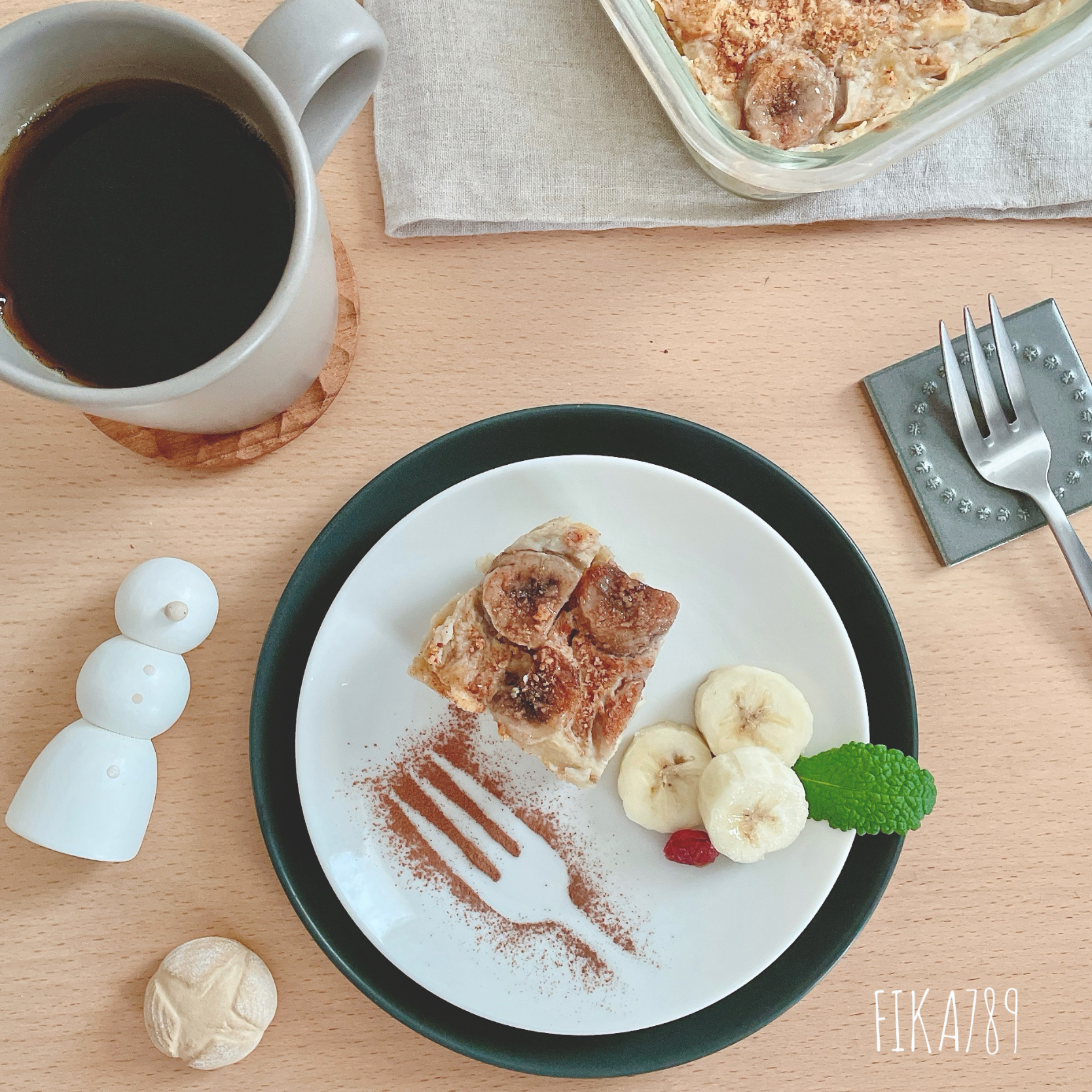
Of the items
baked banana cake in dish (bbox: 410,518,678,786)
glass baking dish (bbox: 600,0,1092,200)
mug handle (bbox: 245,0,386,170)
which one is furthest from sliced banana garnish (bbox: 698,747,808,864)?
mug handle (bbox: 245,0,386,170)

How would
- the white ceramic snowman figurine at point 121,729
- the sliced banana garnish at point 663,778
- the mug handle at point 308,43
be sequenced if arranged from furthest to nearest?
1. the sliced banana garnish at point 663,778
2. the white ceramic snowman figurine at point 121,729
3. the mug handle at point 308,43

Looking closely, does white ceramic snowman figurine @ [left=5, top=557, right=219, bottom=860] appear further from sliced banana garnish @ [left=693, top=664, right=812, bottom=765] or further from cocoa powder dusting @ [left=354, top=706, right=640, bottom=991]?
sliced banana garnish @ [left=693, top=664, right=812, bottom=765]

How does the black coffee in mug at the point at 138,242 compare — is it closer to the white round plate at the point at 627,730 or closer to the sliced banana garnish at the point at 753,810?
the white round plate at the point at 627,730

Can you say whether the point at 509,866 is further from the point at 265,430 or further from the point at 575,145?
the point at 575,145

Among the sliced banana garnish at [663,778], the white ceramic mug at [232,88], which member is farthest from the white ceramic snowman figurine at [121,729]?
the sliced banana garnish at [663,778]

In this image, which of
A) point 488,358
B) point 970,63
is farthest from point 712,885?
point 970,63

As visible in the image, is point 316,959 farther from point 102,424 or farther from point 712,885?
point 102,424

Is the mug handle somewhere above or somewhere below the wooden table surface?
above
